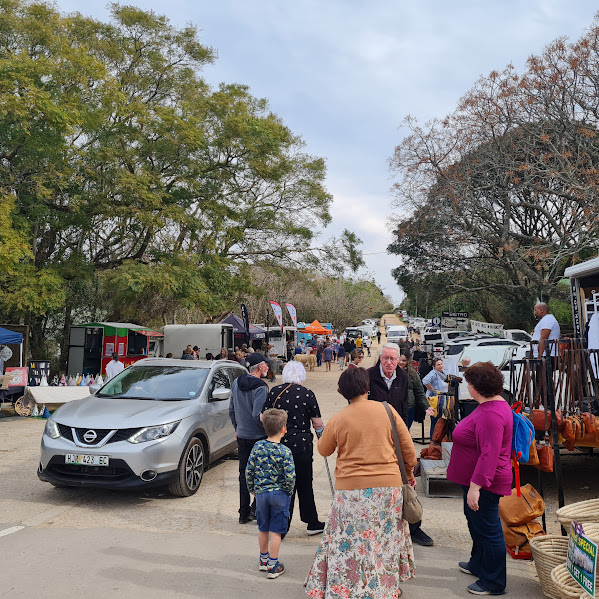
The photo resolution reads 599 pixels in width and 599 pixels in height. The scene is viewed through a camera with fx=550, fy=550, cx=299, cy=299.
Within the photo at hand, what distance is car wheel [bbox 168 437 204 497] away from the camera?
6.43m

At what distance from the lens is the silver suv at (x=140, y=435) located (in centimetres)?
598

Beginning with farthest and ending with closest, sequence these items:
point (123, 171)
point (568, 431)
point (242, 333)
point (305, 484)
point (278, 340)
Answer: point (278, 340) → point (242, 333) → point (123, 171) → point (568, 431) → point (305, 484)

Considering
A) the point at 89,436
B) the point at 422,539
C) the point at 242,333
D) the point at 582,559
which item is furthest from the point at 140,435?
the point at 242,333

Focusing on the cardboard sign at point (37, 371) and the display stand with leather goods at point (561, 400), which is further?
the cardboard sign at point (37, 371)

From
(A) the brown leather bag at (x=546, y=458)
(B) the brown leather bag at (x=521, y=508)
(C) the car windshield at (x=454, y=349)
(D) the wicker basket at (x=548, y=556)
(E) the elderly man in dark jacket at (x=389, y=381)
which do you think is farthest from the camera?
(C) the car windshield at (x=454, y=349)

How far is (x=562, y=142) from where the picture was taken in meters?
21.9

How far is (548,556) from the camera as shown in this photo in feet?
12.8

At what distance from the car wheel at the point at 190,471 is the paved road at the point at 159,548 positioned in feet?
0.38

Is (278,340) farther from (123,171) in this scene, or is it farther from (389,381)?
(389,381)

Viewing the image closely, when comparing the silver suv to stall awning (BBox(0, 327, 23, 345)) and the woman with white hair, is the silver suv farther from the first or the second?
stall awning (BBox(0, 327, 23, 345))

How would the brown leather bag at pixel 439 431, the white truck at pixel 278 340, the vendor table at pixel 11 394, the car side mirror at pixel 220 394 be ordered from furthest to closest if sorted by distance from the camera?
the white truck at pixel 278 340 → the vendor table at pixel 11 394 → the brown leather bag at pixel 439 431 → the car side mirror at pixel 220 394

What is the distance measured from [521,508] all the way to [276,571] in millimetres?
2022

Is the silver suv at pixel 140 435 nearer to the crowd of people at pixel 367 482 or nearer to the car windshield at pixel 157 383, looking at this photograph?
the car windshield at pixel 157 383

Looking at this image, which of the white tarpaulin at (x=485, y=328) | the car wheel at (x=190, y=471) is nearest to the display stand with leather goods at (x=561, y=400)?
the car wheel at (x=190, y=471)
